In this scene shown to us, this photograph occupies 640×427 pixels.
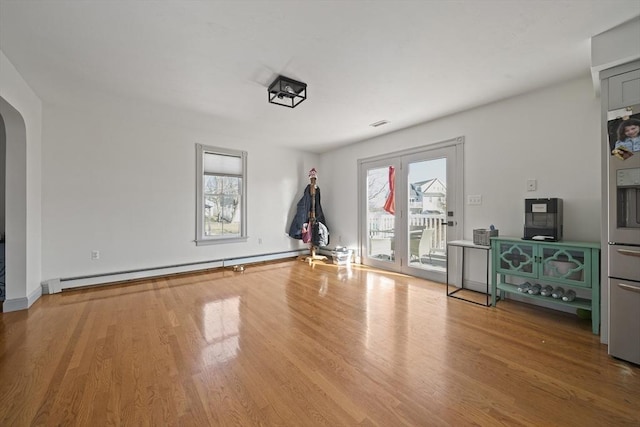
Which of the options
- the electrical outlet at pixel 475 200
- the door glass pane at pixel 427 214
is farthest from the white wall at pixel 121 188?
the electrical outlet at pixel 475 200

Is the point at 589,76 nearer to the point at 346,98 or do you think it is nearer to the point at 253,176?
the point at 346,98

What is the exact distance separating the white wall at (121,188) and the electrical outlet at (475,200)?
396cm

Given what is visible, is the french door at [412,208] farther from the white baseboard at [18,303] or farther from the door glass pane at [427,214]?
the white baseboard at [18,303]

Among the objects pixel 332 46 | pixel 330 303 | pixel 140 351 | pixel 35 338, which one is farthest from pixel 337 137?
pixel 35 338

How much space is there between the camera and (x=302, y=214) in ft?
18.1

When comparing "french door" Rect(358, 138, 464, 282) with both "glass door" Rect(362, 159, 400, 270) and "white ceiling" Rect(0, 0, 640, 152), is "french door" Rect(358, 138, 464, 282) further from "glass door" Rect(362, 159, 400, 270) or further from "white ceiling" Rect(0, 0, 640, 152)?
"white ceiling" Rect(0, 0, 640, 152)

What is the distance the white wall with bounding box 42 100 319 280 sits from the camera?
3.41 meters

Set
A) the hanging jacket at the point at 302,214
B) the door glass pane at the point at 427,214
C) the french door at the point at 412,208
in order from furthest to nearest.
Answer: the hanging jacket at the point at 302,214, the door glass pane at the point at 427,214, the french door at the point at 412,208

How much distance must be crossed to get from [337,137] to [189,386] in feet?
13.8

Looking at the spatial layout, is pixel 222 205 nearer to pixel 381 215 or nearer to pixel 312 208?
pixel 312 208

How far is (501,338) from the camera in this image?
7.25ft

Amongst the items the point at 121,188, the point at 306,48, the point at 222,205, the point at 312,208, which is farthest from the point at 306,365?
the point at 312,208

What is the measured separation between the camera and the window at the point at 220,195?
4.52 m

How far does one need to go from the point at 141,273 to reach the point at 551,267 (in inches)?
208
